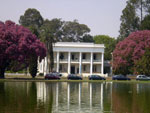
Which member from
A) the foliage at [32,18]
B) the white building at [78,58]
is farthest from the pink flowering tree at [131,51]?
the foliage at [32,18]

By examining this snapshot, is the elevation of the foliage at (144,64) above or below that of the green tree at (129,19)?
below

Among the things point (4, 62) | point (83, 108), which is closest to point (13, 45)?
point (4, 62)

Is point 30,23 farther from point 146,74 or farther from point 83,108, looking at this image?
point 83,108

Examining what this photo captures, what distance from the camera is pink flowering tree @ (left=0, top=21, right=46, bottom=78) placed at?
69.7m

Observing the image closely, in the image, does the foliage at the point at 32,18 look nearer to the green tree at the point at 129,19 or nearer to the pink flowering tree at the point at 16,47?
the green tree at the point at 129,19

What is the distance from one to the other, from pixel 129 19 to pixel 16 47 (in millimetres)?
41853

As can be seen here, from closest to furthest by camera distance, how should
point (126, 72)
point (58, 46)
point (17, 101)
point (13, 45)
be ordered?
1. point (17, 101)
2. point (13, 45)
3. point (126, 72)
4. point (58, 46)

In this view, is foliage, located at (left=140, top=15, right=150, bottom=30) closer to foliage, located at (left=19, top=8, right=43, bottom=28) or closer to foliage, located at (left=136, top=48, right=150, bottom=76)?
foliage, located at (left=136, top=48, right=150, bottom=76)

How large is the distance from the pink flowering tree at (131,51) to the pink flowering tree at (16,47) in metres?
20.2

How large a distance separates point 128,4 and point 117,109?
78.4 metres

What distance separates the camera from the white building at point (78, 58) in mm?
98562

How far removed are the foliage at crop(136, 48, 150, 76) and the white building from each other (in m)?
19.6

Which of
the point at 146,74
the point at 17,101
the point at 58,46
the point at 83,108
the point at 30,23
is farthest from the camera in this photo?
the point at 30,23

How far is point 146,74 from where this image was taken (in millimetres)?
81562
